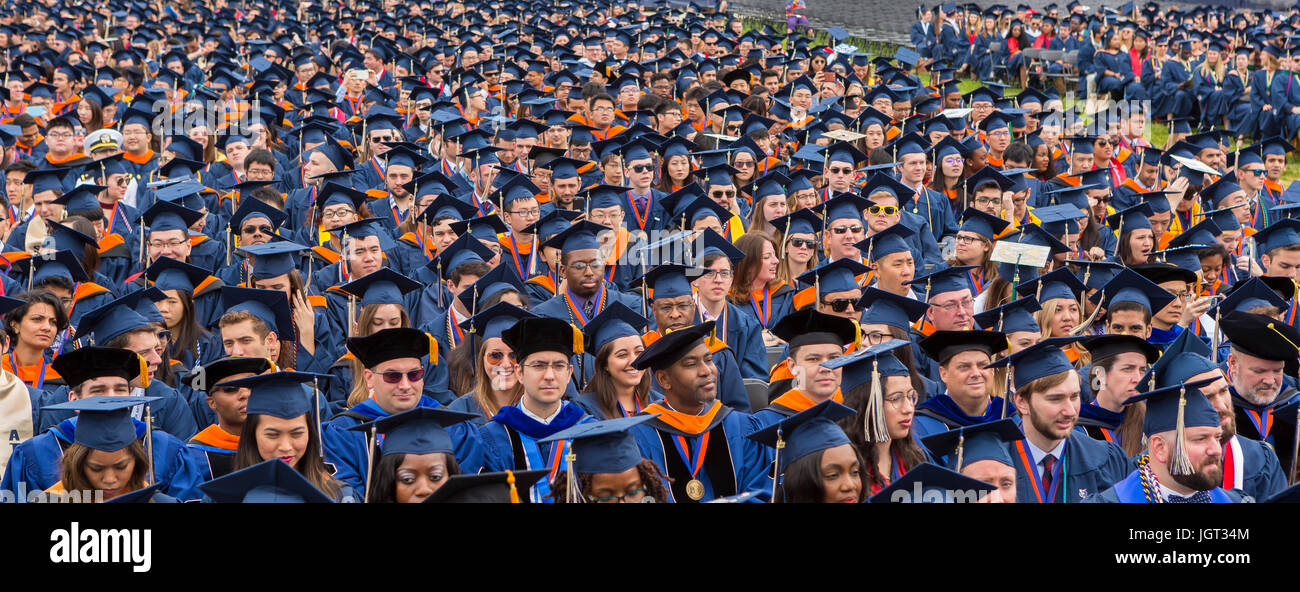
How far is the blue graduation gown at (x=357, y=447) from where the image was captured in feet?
15.6

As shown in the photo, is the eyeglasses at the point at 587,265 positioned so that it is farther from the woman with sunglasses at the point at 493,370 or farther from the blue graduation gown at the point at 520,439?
the blue graduation gown at the point at 520,439

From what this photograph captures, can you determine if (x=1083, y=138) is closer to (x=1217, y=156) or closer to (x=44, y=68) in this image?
(x=1217, y=156)

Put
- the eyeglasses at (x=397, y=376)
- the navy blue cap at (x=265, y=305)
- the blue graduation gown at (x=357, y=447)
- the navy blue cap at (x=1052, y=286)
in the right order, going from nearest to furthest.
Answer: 1. the blue graduation gown at (x=357, y=447)
2. the eyeglasses at (x=397, y=376)
3. the navy blue cap at (x=265, y=305)
4. the navy blue cap at (x=1052, y=286)

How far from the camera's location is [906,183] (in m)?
9.74

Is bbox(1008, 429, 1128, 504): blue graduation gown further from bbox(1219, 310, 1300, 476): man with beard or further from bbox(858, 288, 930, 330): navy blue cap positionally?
bbox(858, 288, 930, 330): navy blue cap

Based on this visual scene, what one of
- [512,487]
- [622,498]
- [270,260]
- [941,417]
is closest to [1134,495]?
[941,417]

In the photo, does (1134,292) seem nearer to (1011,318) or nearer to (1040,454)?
(1011,318)

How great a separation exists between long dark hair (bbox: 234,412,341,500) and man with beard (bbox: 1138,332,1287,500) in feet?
10.1

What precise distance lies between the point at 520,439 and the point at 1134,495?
87.5 inches

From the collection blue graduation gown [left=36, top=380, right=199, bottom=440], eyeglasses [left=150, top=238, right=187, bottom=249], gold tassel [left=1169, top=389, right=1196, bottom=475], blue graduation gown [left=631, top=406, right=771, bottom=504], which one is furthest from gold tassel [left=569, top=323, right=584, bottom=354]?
eyeglasses [left=150, top=238, right=187, bottom=249]

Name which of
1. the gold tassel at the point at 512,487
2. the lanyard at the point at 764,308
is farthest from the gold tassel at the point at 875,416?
the lanyard at the point at 764,308

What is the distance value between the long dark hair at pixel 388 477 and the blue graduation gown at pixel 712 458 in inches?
32.8

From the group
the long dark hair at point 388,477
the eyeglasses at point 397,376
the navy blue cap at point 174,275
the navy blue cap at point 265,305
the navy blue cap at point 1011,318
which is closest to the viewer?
the long dark hair at point 388,477
